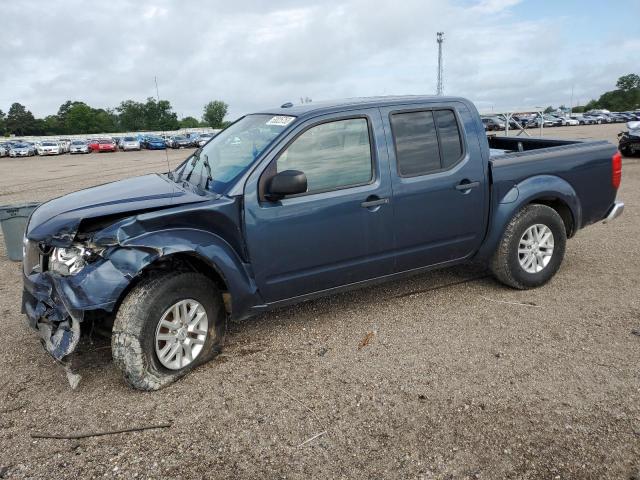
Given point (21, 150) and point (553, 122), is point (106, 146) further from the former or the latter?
point (553, 122)

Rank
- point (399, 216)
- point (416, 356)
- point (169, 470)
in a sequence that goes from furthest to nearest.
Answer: point (399, 216), point (416, 356), point (169, 470)

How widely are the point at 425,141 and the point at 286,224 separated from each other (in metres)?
1.46

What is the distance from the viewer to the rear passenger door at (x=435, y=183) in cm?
429

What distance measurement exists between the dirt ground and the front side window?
125cm

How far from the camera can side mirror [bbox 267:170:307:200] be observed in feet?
12.0

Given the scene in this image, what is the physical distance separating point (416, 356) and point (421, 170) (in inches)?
58.6

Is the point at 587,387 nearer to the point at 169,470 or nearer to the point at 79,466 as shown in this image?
the point at 169,470

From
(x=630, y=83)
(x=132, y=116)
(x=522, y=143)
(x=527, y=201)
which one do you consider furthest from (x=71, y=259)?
(x=630, y=83)

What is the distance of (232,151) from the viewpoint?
430 centimetres

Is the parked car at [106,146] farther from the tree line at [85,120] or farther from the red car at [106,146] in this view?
the tree line at [85,120]

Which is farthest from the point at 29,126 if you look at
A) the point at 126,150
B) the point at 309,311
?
the point at 309,311

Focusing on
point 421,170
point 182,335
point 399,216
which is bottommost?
point 182,335

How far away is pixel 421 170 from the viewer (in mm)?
4383

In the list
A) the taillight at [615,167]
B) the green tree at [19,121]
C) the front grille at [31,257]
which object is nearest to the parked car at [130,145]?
the front grille at [31,257]
